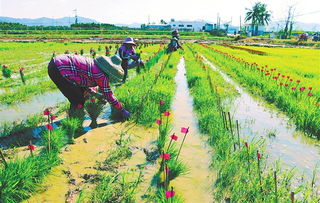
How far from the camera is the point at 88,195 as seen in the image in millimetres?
1993

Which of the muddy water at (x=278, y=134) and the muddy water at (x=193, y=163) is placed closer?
the muddy water at (x=193, y=163)

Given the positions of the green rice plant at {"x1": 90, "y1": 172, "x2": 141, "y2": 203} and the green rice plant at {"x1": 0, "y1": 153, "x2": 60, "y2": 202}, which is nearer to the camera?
the green rice plant at {"x1": 0, "y1": 153, "x2": 60, "y2": 202}

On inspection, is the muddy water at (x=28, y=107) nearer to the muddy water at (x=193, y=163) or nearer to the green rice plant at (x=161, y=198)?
the muddy water at (x=193, y=163)

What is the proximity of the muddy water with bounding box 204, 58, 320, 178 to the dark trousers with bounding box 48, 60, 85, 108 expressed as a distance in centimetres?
259

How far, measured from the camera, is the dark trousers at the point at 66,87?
3.27m

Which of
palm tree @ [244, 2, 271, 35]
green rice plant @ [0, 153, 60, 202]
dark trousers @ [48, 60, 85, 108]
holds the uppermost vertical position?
palm tree @ [244, 2, 271, 35]

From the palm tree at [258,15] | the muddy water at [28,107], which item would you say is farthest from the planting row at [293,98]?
the palm tree at [258,15]

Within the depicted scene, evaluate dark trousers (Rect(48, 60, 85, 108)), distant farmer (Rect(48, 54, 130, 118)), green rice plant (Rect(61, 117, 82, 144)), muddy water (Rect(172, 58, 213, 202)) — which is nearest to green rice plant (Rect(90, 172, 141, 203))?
muddy water (Rect(172, 58, 213, 202))

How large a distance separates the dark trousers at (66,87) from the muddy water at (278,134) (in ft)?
8.50

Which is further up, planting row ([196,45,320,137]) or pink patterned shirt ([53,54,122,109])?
pink patterned shirt ([53,54,122,109])

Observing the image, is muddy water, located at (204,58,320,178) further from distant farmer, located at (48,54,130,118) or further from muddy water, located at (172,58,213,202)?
distant farmer, located at (48,54,130,118)

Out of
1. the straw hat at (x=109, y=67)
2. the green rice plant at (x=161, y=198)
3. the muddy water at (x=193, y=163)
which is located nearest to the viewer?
the green rice plant at (x=161, y=198)

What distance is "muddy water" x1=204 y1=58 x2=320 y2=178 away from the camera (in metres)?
2.75

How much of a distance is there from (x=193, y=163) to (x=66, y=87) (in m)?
2.15
